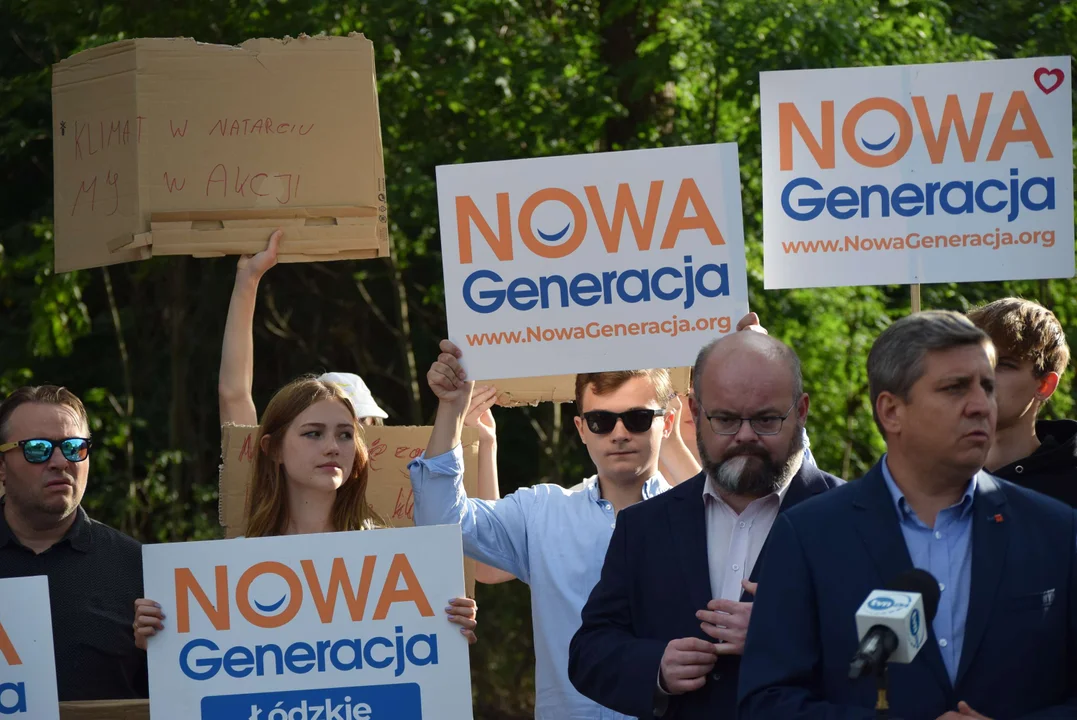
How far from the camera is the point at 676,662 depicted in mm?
3645

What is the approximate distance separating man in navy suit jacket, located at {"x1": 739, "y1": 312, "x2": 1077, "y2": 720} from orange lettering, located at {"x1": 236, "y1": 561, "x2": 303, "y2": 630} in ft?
4.78

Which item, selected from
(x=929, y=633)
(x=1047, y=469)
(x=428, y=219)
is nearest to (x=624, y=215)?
(x=1047, y=469)

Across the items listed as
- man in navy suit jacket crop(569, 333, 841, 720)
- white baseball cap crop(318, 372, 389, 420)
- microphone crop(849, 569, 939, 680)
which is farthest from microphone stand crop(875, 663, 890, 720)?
white baseball cap crop(318, 372, 389, 420)

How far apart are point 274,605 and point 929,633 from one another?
1.90 metres

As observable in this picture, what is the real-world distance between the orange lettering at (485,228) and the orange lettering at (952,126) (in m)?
1.53

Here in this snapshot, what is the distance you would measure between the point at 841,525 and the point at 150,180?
3010mm

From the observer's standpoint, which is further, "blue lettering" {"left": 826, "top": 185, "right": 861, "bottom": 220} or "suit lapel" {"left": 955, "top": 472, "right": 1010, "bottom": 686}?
"blue lettering" {"left": 826, "top": 185, "right": 861, "bottom": 220}

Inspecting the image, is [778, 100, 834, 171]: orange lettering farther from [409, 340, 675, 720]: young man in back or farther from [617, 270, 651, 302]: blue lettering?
[409, 340, 675, 720]: young man in back

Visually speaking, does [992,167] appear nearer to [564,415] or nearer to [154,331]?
[564,415]

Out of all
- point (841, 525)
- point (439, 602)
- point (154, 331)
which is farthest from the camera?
point (154, 331)

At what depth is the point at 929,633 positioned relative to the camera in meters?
3.20

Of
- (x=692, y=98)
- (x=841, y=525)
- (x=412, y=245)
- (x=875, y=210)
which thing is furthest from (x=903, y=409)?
(x=412, y=245)

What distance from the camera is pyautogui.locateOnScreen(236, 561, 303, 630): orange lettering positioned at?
425 centimetres

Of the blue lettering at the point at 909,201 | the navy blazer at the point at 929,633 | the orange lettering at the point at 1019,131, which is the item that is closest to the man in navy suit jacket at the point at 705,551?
the navy blazer at the point at 929,633
